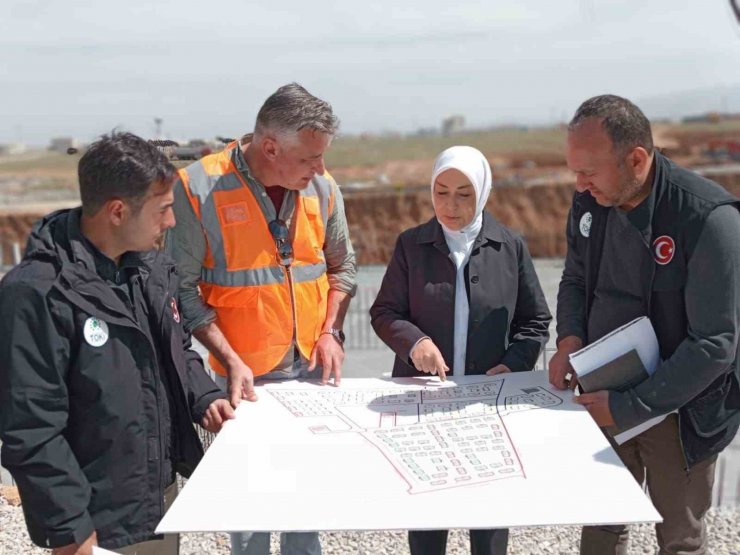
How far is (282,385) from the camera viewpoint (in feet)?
11.2

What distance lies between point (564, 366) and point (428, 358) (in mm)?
566

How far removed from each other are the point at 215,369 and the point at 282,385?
41cm

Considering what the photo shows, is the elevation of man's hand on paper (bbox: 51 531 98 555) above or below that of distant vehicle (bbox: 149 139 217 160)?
below

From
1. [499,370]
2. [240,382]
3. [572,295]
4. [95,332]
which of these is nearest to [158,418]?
[95,332]

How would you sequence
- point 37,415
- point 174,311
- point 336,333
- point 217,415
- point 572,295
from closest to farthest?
point 37,415
point 174,311
point 217,415
point 572,295
point 336,333

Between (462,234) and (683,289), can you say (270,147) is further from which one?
(683,289)

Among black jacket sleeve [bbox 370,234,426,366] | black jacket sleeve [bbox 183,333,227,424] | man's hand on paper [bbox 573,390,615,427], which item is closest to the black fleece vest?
man's hand on paper [bbox 573,390,615,427]

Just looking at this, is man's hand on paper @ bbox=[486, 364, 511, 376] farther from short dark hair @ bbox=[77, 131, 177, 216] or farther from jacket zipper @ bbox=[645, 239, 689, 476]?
short dark hair @ bbox=[77, 131, 177, 216]

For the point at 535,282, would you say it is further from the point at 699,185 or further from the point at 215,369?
the point at 215,369

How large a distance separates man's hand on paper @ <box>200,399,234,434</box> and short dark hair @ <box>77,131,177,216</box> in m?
0.83

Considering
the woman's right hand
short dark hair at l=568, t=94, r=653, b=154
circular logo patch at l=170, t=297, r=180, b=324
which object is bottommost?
the woman's right hand

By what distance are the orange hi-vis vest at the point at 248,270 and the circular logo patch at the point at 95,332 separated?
35.1 inches

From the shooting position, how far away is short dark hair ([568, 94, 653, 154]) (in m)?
2.94

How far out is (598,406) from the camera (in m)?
2.99
